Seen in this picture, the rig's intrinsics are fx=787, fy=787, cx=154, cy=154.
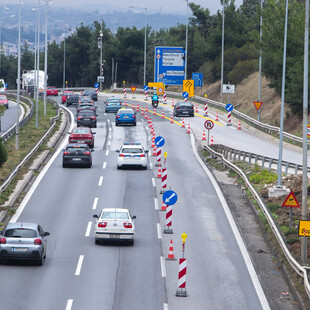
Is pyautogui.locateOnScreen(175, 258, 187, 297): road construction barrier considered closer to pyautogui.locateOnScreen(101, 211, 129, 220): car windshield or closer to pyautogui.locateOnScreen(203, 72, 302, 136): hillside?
pyautogui.locateOnScreen(101, 211, 129, 220): car windshield

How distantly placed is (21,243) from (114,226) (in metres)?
4.40

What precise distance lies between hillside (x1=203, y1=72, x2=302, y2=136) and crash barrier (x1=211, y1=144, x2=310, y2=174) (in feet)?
49.4

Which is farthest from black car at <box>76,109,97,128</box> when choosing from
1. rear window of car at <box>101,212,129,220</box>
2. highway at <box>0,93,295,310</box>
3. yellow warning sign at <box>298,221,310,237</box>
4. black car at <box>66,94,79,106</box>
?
yellow warning sign at <box>298,221,310,237</box>

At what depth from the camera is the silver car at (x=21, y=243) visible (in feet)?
77.7

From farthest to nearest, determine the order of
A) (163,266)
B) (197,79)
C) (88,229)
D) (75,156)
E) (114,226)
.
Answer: (197,79), (75,156), (88,229), (114,226), (163,266)

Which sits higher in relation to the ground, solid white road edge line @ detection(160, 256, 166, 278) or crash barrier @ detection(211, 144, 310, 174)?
crash barrier @ detection(211, 144, 310, 174)

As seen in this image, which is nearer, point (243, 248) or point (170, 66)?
point (243, 248)

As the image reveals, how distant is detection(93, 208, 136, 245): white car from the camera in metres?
27.2

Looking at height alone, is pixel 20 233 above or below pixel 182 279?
above

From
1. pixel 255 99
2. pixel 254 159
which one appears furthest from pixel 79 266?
pixel 255 99

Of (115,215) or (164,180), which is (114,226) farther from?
(164,180)

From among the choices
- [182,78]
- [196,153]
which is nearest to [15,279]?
[196,153]

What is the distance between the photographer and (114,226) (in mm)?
27250

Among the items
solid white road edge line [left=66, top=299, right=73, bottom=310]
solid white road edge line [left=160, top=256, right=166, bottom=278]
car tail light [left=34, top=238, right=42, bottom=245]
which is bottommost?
solid white road edge line [left=160, top=256, right=166, bottom=278]
